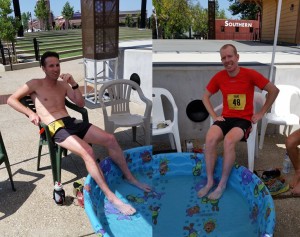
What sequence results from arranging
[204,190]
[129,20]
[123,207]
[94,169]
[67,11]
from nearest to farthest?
1. [129,20]
2. [67,11]
3. [123,207]
4. [94,169]
5. [204,190]

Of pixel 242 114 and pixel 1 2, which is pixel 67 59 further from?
pixel 242 114

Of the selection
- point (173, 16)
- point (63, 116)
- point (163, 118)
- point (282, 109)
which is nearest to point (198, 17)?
point (173, 16)

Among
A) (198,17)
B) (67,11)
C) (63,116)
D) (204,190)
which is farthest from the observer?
(63,116)

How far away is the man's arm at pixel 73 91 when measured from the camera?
2.34 m

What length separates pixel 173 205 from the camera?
185 centimetres

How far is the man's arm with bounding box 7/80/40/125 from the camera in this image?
2.18m

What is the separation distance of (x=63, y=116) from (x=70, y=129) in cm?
15

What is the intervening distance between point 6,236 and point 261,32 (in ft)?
21.0

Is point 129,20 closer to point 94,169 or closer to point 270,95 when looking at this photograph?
point 94,169

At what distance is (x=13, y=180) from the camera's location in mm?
2531

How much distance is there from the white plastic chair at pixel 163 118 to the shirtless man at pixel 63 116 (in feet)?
1.47

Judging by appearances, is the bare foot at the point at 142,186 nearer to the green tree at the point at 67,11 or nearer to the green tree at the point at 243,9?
the green tree at the point at 67,11

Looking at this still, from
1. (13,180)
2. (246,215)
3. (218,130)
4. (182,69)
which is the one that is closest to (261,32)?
(182,69)

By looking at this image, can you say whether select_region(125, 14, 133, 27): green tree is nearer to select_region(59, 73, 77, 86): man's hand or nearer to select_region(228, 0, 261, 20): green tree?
select_region(228, 0, 261, 20): green tree
